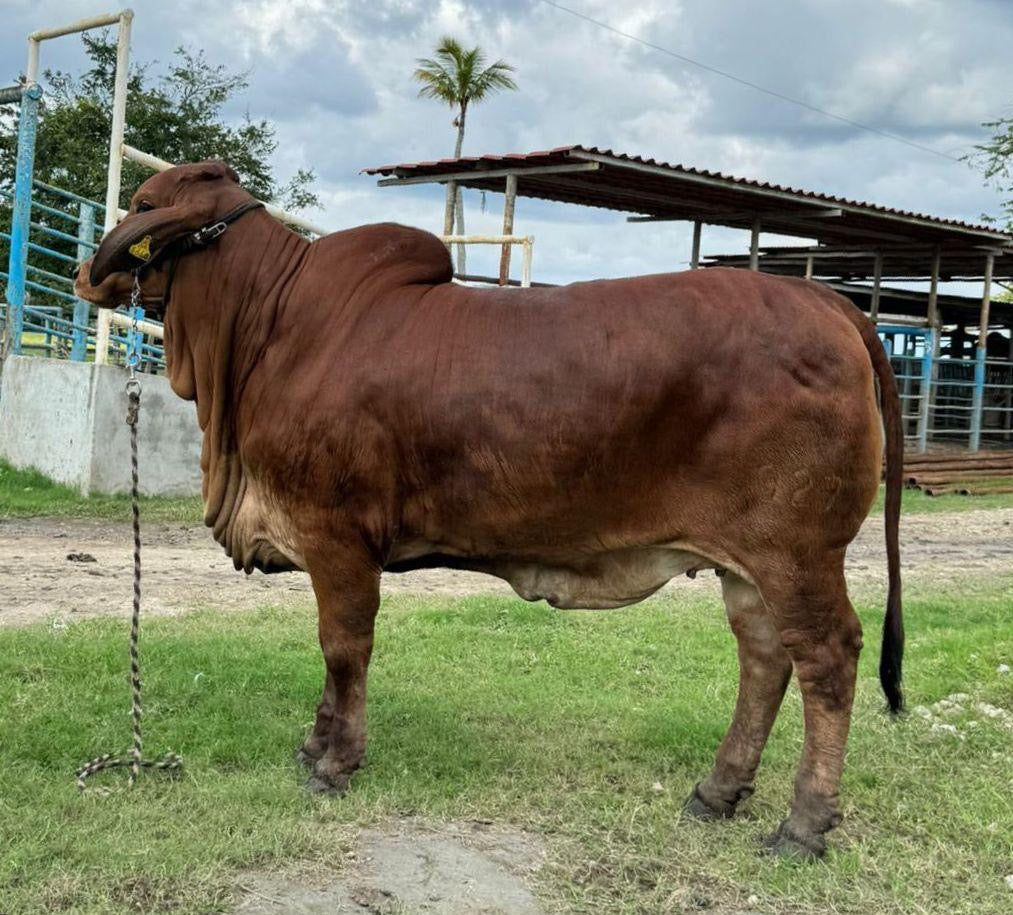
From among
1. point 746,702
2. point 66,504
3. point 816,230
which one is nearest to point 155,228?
point 746,702

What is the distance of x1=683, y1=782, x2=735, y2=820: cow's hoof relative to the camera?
410 cm

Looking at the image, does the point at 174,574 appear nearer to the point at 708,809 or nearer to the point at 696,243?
the point at 708,809

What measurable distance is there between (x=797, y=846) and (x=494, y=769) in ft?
3.97

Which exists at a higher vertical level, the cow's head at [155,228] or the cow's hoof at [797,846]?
the cow's head at [155,228]

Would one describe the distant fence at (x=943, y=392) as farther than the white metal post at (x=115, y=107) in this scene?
Yes

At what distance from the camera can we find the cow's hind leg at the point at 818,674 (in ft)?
12.1

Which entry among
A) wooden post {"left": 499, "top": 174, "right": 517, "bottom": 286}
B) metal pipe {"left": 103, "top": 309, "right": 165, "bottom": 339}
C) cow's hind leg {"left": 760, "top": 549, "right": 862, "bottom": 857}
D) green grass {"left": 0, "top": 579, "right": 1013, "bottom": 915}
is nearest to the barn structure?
wooden post {"left": 499, "top": 174, "right": 517, "bottom": 286}

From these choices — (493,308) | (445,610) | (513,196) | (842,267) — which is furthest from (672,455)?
(842,267)

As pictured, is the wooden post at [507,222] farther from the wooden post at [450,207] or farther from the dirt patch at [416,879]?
the dirt patch at [416,879]

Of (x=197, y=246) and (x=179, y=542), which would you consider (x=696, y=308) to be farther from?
(x=179, y=542)

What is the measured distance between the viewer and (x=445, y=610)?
7059 mm

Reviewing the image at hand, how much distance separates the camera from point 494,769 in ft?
14.6

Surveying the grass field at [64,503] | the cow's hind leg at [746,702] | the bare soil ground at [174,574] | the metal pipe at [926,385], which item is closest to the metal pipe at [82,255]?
the grass field at [64,503]

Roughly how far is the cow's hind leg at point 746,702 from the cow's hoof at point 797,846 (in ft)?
1.02
